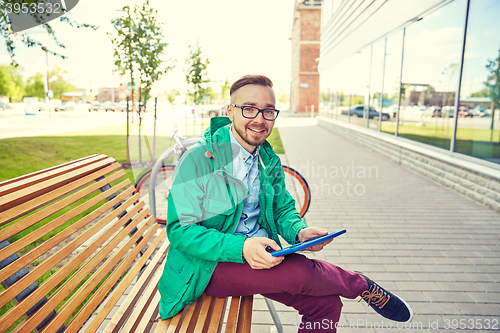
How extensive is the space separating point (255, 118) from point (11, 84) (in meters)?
62.0

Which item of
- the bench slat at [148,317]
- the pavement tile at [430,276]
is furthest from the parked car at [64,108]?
the bench slat at [148,317]

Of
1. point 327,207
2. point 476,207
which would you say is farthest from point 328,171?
point 476,207

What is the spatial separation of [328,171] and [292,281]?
6.72 m

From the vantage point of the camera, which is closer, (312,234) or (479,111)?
(312,234)

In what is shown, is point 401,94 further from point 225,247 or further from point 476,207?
point 225,247

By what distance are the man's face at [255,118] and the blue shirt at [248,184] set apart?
0.08 m

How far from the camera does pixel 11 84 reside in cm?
5234

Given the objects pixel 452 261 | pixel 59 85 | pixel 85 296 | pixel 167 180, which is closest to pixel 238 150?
pixel 85 296

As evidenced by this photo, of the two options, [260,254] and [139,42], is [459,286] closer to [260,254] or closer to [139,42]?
[260,254]

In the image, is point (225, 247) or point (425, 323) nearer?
point (225, 247)

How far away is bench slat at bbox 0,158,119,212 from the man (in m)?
0.58

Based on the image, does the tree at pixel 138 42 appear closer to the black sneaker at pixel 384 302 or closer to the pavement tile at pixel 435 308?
the pavement tile at pixel 435 308

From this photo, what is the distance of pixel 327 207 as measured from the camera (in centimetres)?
569

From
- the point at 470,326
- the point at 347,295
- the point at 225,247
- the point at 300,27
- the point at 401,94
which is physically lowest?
the point at 470,326
